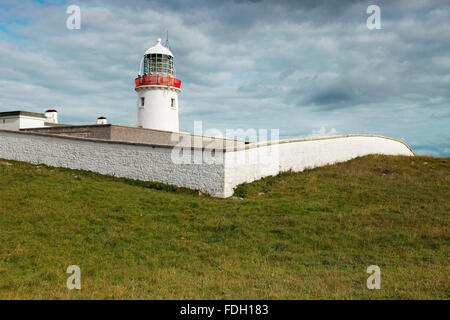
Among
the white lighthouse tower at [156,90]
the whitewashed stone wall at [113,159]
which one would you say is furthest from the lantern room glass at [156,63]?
the whitewashed stone wall at [113,159]

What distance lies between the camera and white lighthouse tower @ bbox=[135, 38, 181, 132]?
90.7ft

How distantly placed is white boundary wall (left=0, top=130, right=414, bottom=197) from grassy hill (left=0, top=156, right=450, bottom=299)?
2.70ft

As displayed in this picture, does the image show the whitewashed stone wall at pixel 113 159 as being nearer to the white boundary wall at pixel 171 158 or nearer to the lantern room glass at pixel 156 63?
the white boundary wall at pixel 171 158

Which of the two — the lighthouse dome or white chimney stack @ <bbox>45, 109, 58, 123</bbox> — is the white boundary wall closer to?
the lighthouse dome

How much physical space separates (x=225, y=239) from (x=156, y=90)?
19898 mm

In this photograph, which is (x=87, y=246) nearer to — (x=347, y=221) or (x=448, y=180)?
(x=347, y=221)

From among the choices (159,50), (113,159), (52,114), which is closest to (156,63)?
(159,50)

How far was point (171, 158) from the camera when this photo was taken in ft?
58.1

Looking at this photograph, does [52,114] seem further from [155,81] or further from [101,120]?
[155,81]

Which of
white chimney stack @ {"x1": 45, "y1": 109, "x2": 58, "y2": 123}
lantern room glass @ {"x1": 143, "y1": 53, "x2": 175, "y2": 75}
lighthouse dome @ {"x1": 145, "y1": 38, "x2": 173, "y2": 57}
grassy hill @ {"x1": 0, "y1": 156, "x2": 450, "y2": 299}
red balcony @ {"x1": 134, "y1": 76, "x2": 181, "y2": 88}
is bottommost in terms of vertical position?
grassy hill @ {"x1": 0, "y1": 156, "x2": 450, "y2": 299}

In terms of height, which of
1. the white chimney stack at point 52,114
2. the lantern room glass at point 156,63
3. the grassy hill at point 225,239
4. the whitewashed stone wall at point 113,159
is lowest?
the grassy hill at point 225,239

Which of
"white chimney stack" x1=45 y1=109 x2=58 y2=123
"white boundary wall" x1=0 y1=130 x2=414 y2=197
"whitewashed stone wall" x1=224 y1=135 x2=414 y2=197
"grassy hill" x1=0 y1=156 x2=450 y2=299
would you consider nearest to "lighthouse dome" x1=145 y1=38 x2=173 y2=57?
"white boundary wall" x1=0 y1=130 x2=414 y2=197

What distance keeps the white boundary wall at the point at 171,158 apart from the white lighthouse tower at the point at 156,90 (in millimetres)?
8097

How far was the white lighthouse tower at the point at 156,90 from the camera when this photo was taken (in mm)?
27656
